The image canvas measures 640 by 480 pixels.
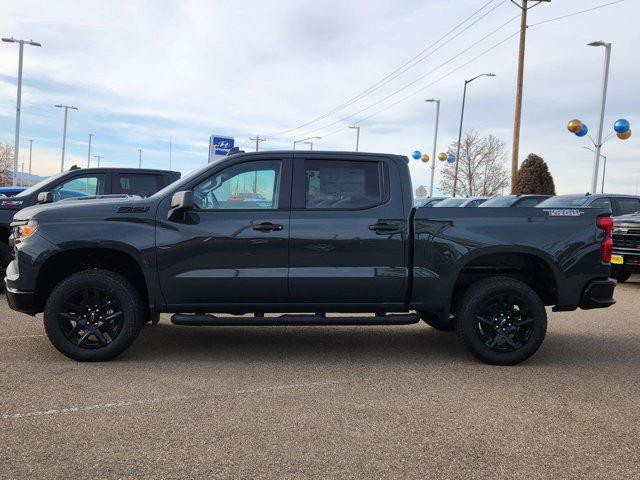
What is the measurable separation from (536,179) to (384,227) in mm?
26536

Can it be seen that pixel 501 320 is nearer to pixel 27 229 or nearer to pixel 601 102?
pixel 27 229

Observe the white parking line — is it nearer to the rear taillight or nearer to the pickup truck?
the pickup truck

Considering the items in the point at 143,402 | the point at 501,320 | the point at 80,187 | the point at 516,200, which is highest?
the point at 516,200

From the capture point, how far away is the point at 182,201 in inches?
196

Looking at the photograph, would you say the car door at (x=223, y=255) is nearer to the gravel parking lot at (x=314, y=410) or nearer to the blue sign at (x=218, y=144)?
the gravel parking lot at (x=314, y=410)

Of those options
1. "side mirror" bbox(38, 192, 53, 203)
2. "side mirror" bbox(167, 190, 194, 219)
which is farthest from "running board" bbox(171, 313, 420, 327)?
"side mirror" bbox(38, 192, 53, 203)

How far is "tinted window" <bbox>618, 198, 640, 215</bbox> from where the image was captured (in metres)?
13.2

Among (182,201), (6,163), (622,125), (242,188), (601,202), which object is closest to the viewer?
Answer: (182,201)

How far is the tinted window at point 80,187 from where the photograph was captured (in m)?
8.99

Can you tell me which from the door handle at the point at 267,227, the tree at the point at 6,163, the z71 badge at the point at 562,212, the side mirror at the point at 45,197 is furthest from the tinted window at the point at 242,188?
the tree at the point at 6,163

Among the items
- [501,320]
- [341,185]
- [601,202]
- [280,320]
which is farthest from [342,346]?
[601,202]

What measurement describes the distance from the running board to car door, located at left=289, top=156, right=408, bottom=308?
6.3 inches

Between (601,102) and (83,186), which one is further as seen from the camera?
(601,102)

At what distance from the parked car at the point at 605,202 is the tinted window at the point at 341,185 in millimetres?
8585
